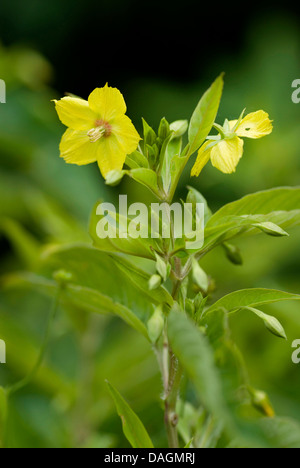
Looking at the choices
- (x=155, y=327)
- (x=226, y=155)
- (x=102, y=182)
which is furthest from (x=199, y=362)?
(x=102, y=182)

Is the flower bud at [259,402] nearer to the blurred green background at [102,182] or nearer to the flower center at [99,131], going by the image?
the blurred green background at [102,182]

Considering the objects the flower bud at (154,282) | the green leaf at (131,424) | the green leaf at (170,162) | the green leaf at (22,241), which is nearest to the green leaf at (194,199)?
the green leaf at (170,162)

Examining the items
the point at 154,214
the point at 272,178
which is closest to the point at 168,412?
the point at 154,214

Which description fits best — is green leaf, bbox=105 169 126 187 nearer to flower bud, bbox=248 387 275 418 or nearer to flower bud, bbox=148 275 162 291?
flower bud, bbox=148 275 162 291

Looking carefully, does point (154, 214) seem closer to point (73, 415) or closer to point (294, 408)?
point (73, 415)

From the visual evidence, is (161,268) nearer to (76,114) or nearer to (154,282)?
(154,282)

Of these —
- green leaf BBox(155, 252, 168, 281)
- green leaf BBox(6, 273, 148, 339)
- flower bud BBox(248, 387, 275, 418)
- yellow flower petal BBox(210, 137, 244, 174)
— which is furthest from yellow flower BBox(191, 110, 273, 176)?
flower bud BBox(248, 387, 275, 418)
